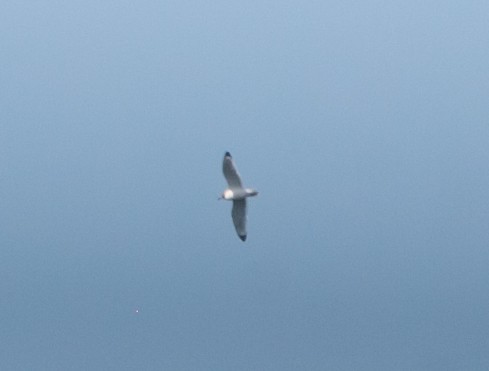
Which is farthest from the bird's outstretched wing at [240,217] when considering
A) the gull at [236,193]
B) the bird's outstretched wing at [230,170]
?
the bird's outstretched wing at [230,170]

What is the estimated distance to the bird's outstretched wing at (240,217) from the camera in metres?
20.8

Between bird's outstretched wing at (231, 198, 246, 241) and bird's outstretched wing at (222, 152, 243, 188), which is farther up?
bird's outstretched wing at (222, 152, 243, 188)

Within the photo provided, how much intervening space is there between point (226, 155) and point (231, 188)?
489 millimetres

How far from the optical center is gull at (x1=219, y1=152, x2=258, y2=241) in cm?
2019

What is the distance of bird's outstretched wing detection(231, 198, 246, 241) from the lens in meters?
20.8

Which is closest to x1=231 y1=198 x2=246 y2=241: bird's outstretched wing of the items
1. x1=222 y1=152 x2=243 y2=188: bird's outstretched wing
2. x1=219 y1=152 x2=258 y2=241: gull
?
x1=219 y1=152 x2=258 y2=241: gull

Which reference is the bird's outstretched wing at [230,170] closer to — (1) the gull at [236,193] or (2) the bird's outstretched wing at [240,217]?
(1) the gull at [236,193]

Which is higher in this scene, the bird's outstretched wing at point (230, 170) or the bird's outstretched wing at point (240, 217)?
the bird's outstretched wing at point (230, 170)

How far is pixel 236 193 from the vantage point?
20.4m

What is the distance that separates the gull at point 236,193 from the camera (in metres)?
20.2

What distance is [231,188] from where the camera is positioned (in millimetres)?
20438

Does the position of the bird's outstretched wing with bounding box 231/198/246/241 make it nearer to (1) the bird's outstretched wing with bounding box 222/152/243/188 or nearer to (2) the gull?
(2) the gull

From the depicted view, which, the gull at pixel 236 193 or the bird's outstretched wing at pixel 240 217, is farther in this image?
the bird's outstretched wing at pixel 240 217

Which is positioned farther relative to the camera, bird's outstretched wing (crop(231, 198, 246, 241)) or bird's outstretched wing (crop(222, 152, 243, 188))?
bird's outstretched wing (crop(231, 198, 246, 241))
